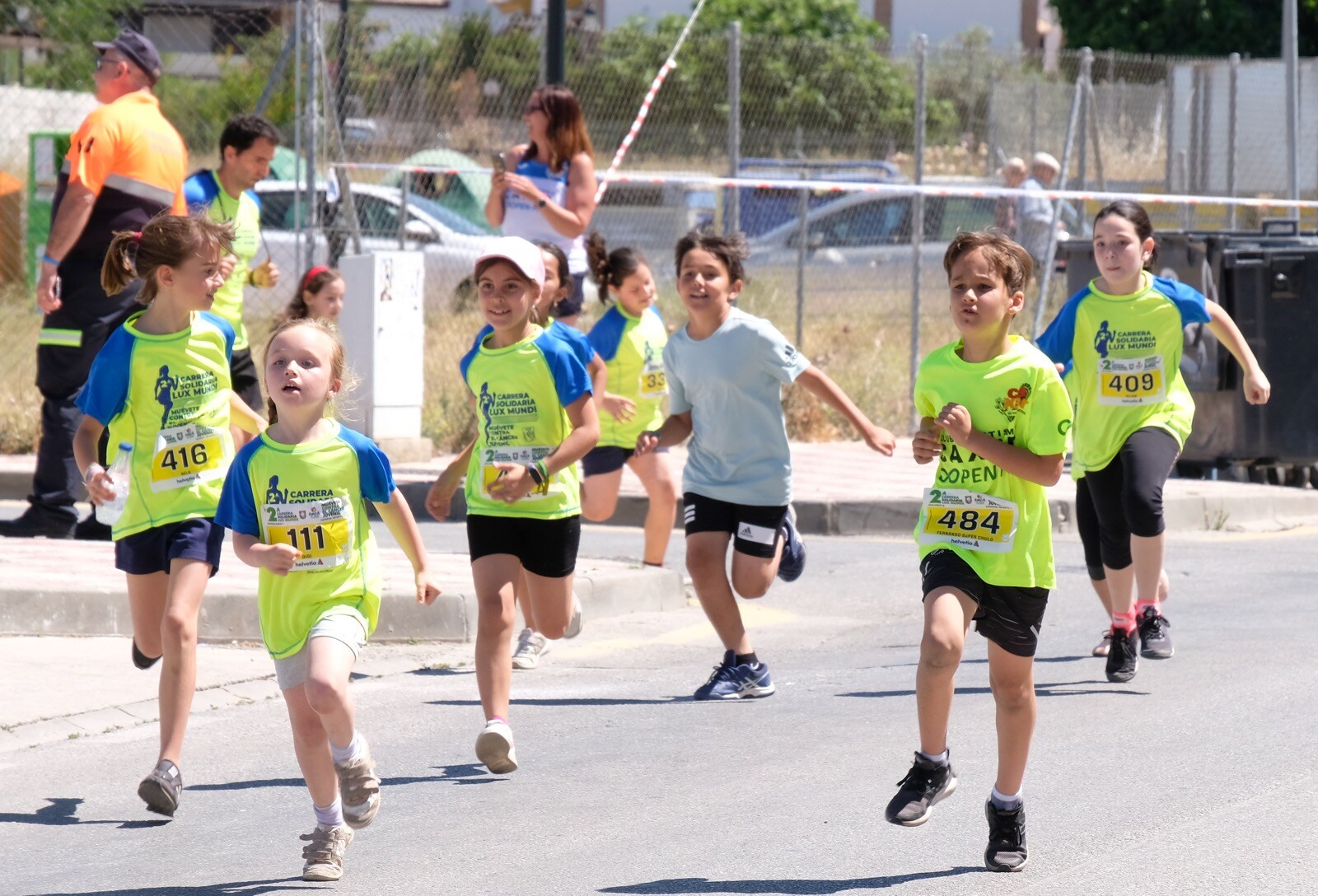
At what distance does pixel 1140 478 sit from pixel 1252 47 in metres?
35.6

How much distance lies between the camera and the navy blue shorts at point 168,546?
18.0 feet

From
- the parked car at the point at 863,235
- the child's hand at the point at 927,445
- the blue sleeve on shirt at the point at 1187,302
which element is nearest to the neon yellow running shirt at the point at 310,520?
the child's hand at the point at 927,445

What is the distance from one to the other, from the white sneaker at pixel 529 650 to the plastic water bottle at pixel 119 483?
89.2 inches

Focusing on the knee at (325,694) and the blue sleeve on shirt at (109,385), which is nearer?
the knee at (325,694)

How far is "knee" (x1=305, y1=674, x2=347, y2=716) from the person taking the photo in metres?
4.55

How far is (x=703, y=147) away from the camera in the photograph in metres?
16.9

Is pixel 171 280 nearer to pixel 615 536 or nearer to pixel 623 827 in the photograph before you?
pixel 623 827

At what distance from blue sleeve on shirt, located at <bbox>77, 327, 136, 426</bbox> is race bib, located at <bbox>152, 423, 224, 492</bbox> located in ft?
0.50

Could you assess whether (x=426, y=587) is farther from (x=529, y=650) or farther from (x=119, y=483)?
(x=529, y=650)

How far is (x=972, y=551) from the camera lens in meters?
4.88

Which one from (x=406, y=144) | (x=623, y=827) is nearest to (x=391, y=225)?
A: (x=406, y=144)

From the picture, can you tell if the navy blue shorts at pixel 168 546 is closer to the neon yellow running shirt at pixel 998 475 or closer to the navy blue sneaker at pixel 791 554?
the neon yellow running shirt at pixel 998 475

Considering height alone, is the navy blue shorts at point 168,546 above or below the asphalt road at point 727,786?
above

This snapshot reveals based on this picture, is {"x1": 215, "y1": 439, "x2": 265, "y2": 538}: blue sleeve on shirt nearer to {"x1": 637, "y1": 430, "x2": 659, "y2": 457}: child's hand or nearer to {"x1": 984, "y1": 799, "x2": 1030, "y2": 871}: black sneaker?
{"x1": 637, "y1": 430, "x2": 659, "y2": 457}: child's hand
